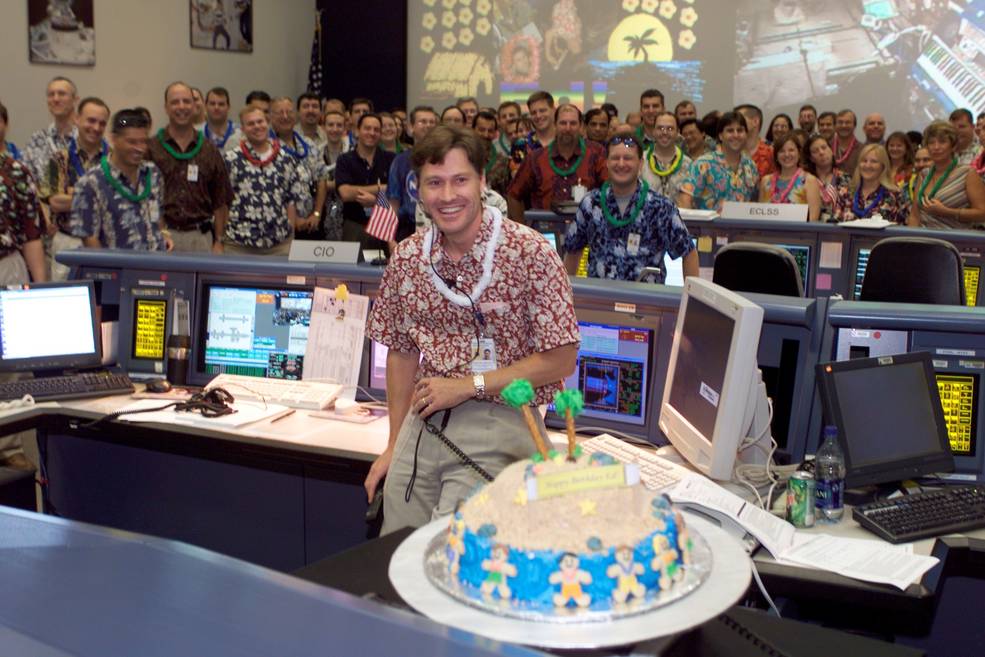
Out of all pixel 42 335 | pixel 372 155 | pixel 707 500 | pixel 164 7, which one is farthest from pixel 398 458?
pixel 164 7

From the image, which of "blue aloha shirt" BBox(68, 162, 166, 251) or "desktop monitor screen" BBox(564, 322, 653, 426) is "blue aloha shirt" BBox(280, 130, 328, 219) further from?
"desktop monitor screen" BBox(564, 322, 653, 426)

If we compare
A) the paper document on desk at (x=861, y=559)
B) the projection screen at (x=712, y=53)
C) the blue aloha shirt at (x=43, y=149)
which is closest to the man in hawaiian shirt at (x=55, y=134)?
the blue aloha shirt at (x=43, y=149)

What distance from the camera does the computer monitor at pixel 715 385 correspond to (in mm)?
2344

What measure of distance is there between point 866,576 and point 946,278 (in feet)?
8.22

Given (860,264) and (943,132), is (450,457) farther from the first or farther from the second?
(943,132)

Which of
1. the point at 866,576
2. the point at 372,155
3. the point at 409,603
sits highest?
A: the point at 372,155

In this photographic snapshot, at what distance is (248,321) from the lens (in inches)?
145

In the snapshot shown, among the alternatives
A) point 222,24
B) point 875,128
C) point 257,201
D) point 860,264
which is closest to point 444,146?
point 257,201

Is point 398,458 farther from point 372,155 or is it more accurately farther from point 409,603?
point 372,155

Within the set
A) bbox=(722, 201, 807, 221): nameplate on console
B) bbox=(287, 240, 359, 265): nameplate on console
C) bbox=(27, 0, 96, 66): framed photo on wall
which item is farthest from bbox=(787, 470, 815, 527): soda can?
bbox=(27, 0, 96, 66): framed photo on wall

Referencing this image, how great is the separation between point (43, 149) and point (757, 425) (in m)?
5.40

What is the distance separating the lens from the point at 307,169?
678 cm

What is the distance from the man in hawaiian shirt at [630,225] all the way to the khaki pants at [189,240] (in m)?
2.72

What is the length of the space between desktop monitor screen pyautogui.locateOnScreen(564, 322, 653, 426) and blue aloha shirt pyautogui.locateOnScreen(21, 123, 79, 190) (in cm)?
445
